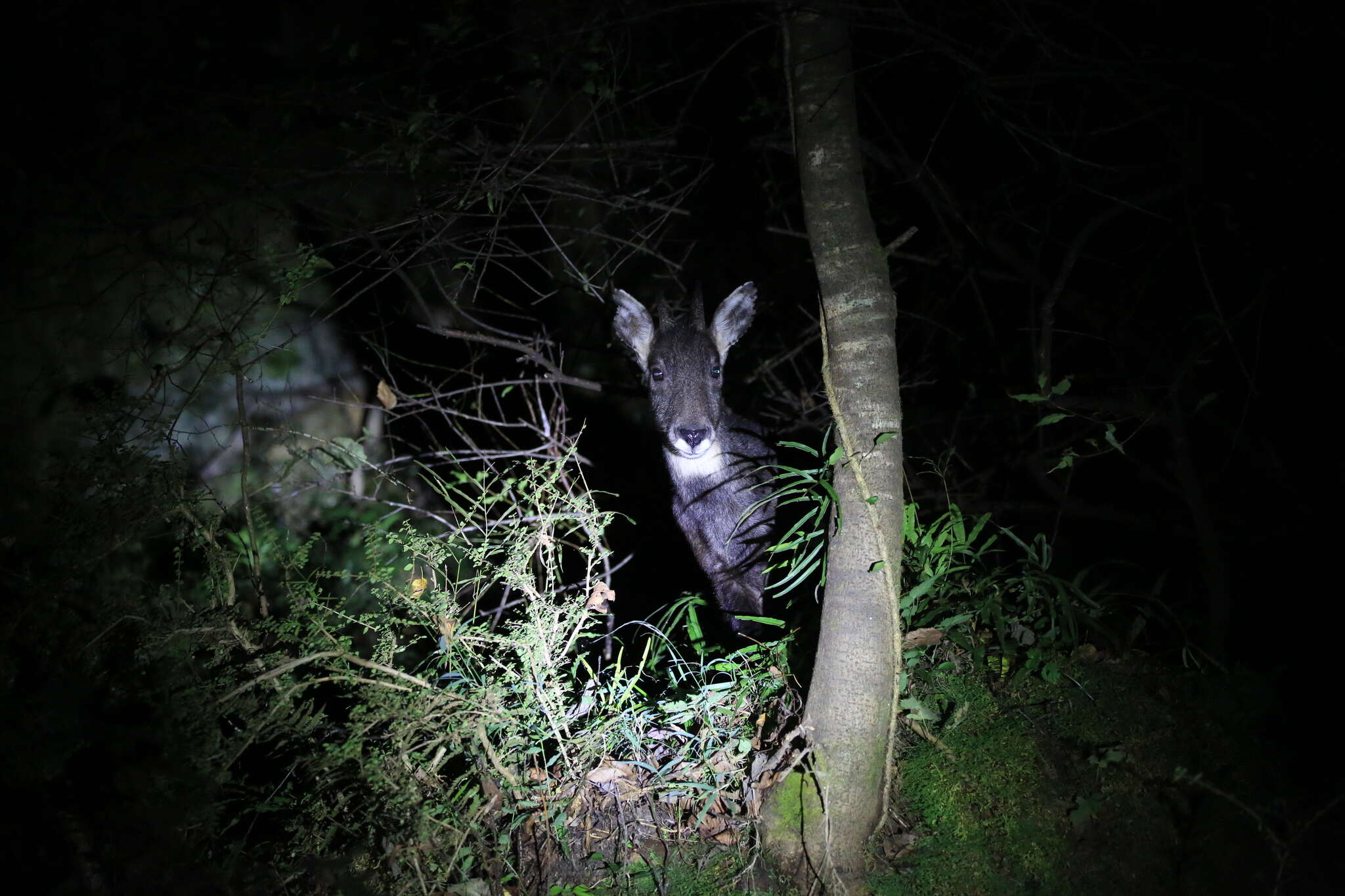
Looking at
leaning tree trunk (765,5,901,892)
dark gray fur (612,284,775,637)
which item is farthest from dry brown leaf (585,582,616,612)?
dark gray fur (612,284,775,637)

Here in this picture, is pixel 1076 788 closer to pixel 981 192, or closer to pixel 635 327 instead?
pixel 635 327

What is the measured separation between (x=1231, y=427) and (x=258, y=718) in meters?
5.01

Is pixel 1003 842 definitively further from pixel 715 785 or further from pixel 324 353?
pixel 324 353

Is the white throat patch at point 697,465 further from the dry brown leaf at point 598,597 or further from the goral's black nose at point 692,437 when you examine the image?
the dry brown leaf at point 598,597

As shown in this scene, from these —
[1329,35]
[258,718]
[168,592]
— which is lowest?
[258,718]

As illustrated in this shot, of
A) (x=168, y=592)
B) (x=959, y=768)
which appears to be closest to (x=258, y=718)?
(x=168, y=592)

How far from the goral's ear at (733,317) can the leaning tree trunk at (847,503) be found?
2.08 metres

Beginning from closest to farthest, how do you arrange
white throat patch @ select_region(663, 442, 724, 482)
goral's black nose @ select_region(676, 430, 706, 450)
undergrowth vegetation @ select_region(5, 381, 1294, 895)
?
undergrowth vegetation @ select_region(5, 381, 1294, 895), goral's black nose @ select_region(676, 430, 706, 450), white throat patch @ select_region(663, 442, 724, 482)

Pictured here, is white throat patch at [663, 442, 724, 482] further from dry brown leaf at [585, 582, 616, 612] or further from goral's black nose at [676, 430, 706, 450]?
dry brown leaf at [585, 582, 616, 612]

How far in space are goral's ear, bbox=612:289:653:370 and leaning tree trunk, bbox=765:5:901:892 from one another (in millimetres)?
2149

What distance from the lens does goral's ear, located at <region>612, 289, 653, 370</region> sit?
492 cm

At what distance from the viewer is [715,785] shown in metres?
2.73

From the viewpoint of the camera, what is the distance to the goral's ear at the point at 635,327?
492 centimetres

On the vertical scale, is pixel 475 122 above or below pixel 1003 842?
above
